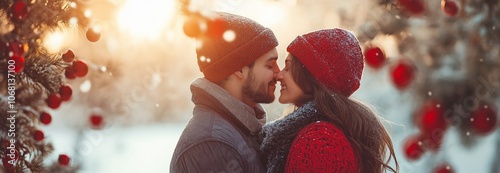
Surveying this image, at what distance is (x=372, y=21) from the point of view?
313 cm

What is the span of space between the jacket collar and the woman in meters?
0.07

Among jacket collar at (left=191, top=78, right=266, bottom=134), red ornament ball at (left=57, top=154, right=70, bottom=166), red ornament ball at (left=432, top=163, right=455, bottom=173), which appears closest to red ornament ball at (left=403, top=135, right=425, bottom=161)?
red ornament ball at (left=432, top=163, right=455, bottom=173)

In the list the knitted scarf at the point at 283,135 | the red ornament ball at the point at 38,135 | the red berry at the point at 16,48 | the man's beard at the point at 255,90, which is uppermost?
the red berry at the point at 16,48

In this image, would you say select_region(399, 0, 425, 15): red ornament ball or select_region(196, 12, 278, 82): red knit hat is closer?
select_region(196, 12, 278, 82): red knit hat

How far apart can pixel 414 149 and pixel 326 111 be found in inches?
50.3

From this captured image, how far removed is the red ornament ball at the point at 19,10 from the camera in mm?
1917

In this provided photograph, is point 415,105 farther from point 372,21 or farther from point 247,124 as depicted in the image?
point 247,124

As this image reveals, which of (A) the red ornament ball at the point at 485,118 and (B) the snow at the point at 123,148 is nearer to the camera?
(A) the red ornament ball at the point at 485,118

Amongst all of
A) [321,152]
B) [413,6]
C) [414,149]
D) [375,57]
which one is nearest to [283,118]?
[321,152]

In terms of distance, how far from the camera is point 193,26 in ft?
7.97

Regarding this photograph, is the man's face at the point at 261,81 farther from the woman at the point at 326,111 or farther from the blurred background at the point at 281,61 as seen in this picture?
the blurred background at the point at 281,61

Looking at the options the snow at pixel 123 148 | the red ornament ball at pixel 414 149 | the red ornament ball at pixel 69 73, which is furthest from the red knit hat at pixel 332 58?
the snow at pixel 123 148

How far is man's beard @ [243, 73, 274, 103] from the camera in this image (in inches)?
97.0

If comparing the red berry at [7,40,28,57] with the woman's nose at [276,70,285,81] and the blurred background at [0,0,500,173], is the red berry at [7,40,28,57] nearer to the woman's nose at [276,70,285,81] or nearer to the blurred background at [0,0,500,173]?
the blurred background at [0,0,500,173]
